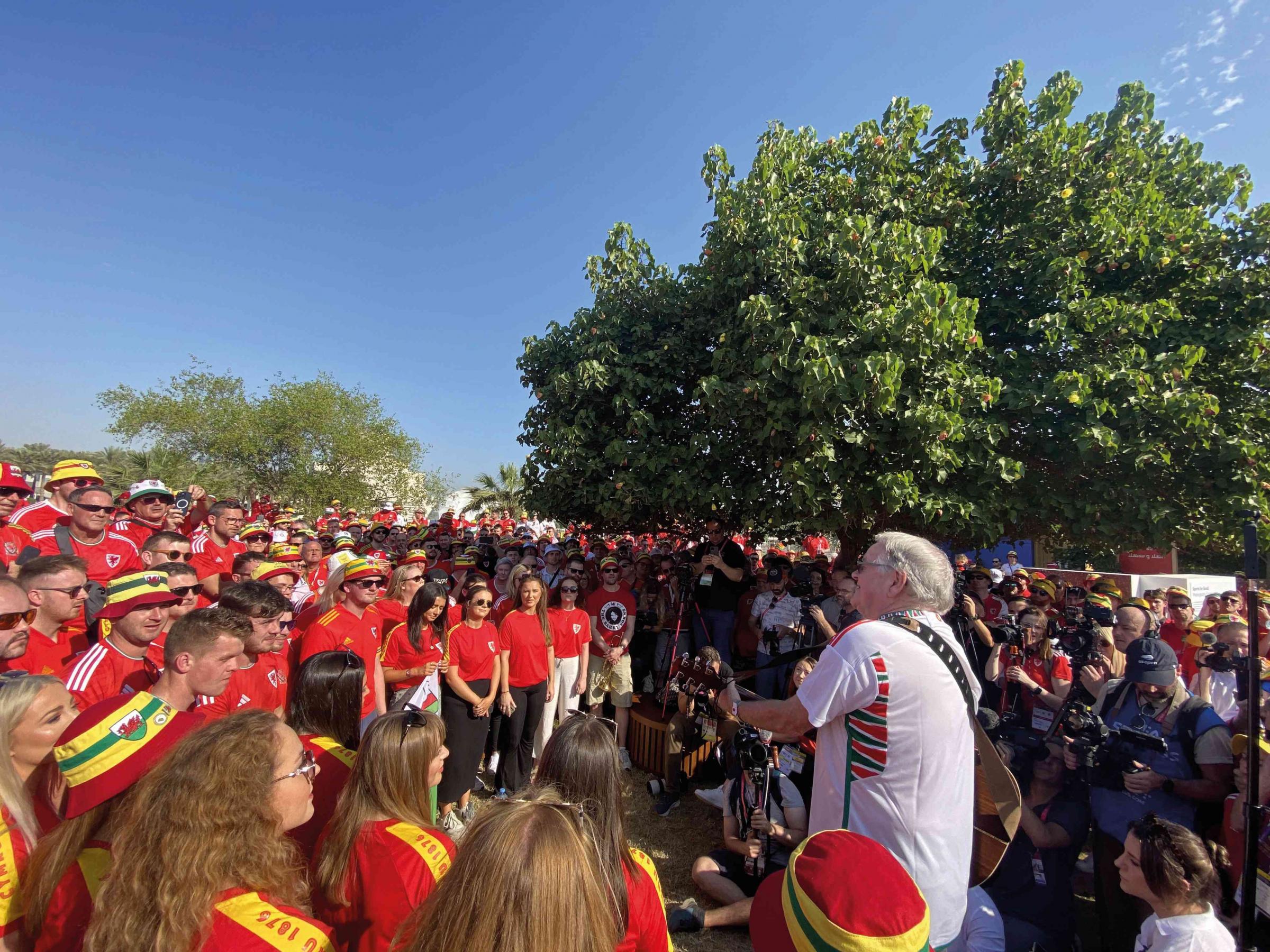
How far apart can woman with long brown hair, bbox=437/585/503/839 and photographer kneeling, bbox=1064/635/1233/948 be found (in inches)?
170

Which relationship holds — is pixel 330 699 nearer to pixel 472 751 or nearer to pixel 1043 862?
pixel 472 751

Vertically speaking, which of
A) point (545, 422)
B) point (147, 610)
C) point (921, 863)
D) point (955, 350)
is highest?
point (955, 350)

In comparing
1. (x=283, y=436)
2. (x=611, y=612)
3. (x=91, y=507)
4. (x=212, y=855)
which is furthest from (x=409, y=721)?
(x=283, y=436)

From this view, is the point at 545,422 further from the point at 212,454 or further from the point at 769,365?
the point at 212,454

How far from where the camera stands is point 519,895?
3.73 feet

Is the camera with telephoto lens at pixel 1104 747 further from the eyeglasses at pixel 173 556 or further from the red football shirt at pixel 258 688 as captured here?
the eyeglasses at pixel 173 556

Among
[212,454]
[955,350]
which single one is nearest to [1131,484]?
[955,350]

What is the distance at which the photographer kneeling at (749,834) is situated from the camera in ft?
12.4

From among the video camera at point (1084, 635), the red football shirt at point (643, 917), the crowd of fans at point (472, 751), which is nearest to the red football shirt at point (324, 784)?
the crowd of fans at point (472, 751)

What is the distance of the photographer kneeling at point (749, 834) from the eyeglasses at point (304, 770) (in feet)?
8.67

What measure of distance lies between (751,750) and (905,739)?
6.55 feet

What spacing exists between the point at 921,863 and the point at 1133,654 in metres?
2.98

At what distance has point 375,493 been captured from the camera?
29500mm

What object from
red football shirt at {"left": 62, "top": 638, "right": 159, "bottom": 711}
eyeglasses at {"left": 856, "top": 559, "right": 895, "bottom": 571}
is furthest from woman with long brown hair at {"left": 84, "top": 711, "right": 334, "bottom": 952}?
eyeglasses at {"left": 856, "top": 559, "right": 895, "bottom": 571}
